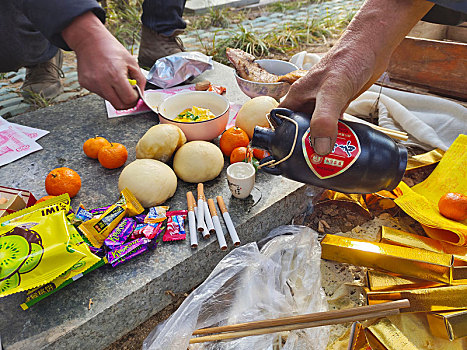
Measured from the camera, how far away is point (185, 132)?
1.95m

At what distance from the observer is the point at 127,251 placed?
1407 mm

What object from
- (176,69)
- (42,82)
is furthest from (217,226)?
(42,82)

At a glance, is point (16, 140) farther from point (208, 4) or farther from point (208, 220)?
point (208, 4)

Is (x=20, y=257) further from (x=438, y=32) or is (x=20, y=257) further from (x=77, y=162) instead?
(x=438, y=32)

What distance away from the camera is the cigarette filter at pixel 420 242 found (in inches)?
61.5

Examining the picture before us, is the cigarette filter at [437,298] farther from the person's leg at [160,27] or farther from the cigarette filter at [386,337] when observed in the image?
the person's leg at [160,27]

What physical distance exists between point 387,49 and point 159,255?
1286 millimetres

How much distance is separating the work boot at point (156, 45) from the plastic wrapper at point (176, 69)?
39cm

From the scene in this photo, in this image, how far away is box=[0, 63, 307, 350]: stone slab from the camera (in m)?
1.23

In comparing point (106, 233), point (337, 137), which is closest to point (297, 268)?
point (337, 137)

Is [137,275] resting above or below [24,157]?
above

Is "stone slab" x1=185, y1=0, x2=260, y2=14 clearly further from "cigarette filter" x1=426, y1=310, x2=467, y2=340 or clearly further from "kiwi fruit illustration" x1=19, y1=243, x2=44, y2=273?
"cigarette filter" x1=426, y1=310, x2=467, y2=340

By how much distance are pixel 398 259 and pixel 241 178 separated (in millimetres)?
773

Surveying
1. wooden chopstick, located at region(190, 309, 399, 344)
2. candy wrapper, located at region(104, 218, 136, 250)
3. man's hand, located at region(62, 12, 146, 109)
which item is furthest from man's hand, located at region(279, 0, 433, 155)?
man's hand, located at region(62, 12, 146, 109)
